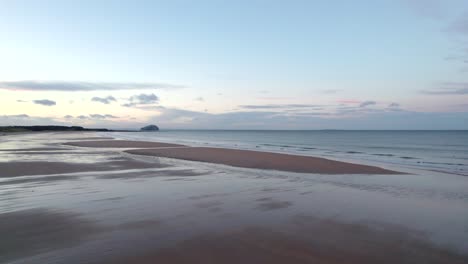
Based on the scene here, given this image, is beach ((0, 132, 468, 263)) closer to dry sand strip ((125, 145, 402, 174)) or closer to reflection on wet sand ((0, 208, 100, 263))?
reflection on wet sand ((0, 208, 100, 263))

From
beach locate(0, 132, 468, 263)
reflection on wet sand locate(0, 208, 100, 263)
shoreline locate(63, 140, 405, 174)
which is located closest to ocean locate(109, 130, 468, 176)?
shoreline locate(63, 140, 405, 174)

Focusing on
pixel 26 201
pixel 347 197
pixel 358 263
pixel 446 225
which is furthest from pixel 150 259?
pixel 347 197

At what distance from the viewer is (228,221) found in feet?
26.0

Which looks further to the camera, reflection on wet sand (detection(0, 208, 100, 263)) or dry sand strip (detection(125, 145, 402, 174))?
dry sand strip (detection(125, 145, 402, 174))

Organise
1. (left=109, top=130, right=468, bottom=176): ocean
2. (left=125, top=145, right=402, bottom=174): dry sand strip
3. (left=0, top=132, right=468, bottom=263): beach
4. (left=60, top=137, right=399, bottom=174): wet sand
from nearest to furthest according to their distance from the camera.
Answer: (left=0, top=132, right=468, bottom=263): beach
(left=125, top=145, right=402, bottom=174): dry sand strip
(left=60, top=137, right=399, bottom=174): wet sand
(left=109, top=130, right=468, bottom=176): ocean

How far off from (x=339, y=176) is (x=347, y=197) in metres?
5.64

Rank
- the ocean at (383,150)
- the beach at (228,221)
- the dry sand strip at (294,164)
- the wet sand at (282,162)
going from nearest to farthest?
1. the beach at (228,221)
2. the dry sand strip at (294,164)
3. the wet sand at (282,162)
4. the ocean at (383,150)

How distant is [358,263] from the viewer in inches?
219

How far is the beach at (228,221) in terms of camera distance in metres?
5.87

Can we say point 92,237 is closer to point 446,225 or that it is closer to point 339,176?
point 446,225

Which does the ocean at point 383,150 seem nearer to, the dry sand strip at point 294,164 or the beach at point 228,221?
the dry sand strip at point 294,164

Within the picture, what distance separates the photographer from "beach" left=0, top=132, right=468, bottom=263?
587 centimetres

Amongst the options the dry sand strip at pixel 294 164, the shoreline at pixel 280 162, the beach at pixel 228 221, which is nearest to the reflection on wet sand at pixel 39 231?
the beach at pixel 228 221

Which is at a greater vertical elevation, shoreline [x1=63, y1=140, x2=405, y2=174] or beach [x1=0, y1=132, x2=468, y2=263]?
shoreline [x1=63, y1=140, x2=405, y2=174]
